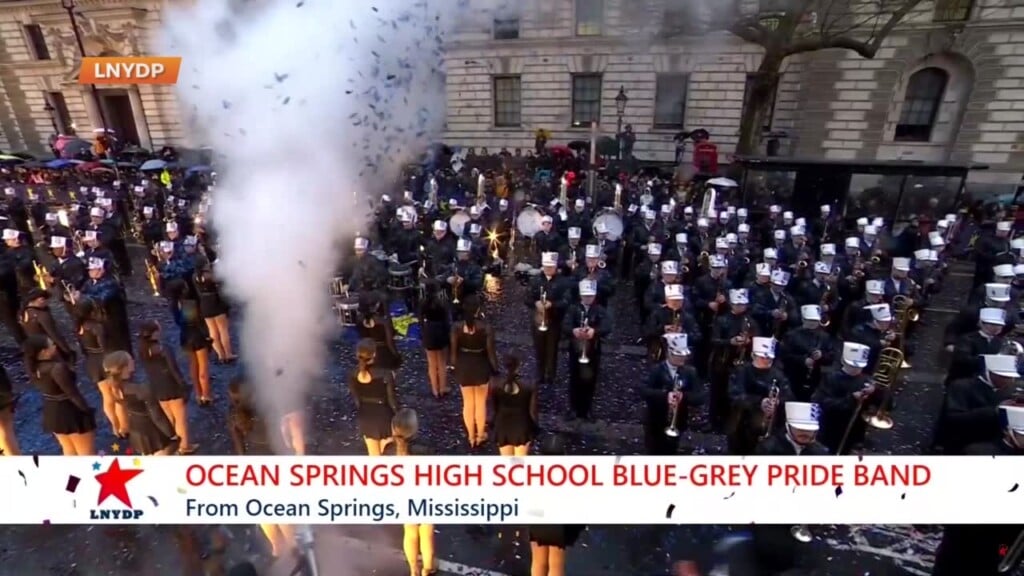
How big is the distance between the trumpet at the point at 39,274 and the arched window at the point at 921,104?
28.6 metres

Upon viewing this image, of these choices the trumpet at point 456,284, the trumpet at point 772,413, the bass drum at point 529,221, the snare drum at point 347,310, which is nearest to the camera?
the trumpet at point 772,413

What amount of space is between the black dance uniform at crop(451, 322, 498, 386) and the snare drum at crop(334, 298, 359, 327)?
10.5 ft

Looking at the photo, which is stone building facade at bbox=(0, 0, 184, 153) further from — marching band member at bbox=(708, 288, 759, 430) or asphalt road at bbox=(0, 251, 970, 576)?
marching band member at bbox=(708, 288, 759, 430)

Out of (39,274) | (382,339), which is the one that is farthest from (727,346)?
(39,274)

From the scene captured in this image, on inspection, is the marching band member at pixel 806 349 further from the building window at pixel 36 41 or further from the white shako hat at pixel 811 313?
the building window at pixel 36 41

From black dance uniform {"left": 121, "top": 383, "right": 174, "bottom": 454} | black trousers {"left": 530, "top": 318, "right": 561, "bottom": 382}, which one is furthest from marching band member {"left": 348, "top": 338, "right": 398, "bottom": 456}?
black trousers {"left": 530, "top": 318, "right": 561, "bottom": 382}

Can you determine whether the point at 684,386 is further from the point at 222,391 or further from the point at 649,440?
the point at 222,391

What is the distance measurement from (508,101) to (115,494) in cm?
2502

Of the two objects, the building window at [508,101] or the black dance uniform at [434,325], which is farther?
the building window at [508,101]

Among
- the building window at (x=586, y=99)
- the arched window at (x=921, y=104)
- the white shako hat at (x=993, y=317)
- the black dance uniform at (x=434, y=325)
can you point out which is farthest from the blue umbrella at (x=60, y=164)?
the arched window at (x=921, y=104)

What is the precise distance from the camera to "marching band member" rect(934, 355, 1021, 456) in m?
5.02

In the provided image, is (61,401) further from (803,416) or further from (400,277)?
(803,416)

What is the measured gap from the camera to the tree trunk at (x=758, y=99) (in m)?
17.9

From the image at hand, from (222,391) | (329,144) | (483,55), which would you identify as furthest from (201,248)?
(483,55)
